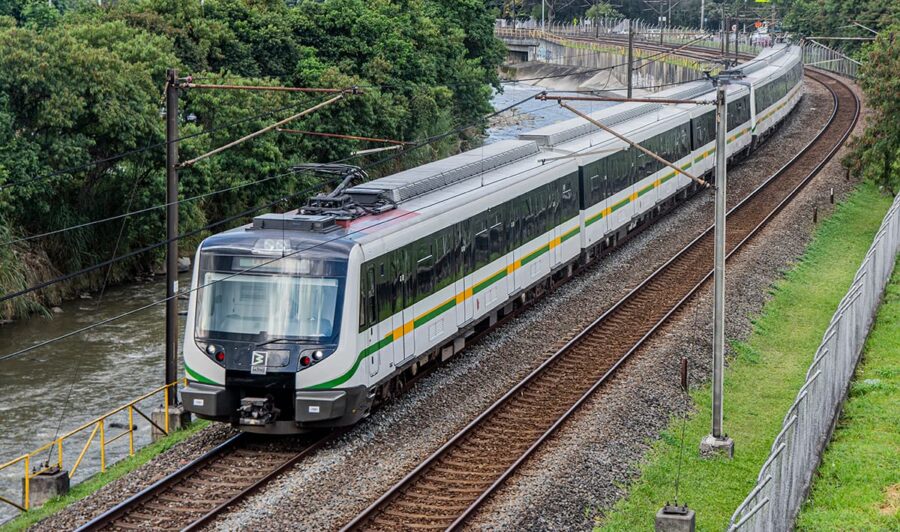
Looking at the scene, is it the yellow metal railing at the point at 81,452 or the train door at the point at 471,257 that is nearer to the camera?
the yellow metal railing at the point at 81,452

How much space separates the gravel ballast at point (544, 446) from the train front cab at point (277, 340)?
95 centimetres

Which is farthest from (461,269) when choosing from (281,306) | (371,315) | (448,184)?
(281,306)

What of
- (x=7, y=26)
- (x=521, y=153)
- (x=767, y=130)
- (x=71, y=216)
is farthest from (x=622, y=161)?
(x=767, y=130)

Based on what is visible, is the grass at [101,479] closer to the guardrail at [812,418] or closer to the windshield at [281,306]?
the windshield at [281,306]

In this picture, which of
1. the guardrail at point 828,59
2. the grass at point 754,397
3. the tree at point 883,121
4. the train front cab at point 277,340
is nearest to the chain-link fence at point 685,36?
the guardrail at point 828,59

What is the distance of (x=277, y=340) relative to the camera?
63.1ft

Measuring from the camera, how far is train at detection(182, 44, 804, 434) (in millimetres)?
19234

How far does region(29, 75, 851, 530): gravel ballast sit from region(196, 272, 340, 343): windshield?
6.69 ft

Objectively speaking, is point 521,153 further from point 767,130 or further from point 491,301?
point 767,130

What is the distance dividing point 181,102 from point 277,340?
84.1 ft

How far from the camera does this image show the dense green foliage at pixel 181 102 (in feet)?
118

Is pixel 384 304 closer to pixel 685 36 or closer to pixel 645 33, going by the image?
pixel 685 36

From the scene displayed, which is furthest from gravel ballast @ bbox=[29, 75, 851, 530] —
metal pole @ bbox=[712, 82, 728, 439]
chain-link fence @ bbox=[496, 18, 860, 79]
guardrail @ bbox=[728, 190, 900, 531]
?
chain-link fence @ bbox=[496, 18, 860, 79]

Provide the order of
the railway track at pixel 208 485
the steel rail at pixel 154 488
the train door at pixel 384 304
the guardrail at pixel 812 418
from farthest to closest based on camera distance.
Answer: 1. the train door at pixel 384 304
2. the railway track at pixel 208 485
3. the steel rail at pixel 154 488
4. the guardrail at pixel 812 418
